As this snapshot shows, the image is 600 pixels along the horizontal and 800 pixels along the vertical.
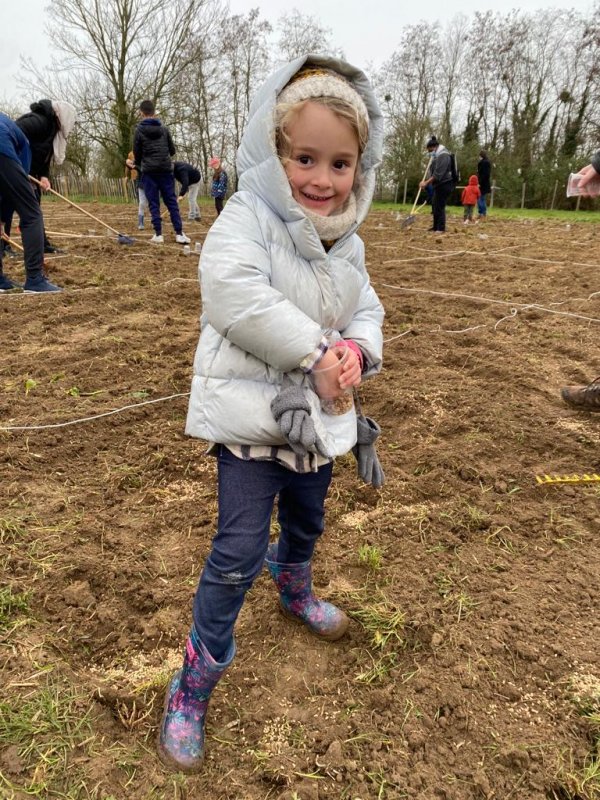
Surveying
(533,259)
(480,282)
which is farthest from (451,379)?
(533,259)

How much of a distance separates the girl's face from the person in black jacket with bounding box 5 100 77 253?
6.29 m

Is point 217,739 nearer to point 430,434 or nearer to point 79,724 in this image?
point 79,724

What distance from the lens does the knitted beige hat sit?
1359 millimetres

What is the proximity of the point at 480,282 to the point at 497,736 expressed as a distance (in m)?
6.33

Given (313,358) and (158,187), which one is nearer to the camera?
(313,358)

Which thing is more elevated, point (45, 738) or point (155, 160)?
point (155, 160)

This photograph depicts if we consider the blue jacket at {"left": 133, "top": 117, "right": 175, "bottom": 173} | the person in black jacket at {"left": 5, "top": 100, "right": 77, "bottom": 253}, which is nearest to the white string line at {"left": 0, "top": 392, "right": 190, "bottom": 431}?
the person in black jacket at {"left": 5, "top": 100, "right": 77, "bottom": 253}

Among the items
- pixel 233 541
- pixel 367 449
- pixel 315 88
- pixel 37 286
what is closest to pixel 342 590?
pixel 367 449

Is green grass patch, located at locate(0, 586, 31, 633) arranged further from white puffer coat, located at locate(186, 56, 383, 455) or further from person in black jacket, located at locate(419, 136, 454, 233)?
person in black jacket, located at locate(419, 136, 454, 233)

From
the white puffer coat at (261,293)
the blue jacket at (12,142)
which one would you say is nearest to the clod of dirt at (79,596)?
the white puffer coat at (261,293)

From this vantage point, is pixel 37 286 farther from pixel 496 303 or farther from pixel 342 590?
pixel 342 590

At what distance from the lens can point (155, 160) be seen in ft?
29.1

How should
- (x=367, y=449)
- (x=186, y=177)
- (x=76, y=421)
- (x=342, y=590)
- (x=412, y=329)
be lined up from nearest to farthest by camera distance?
(x=367, y=449) → (x=342, y=590) → (x=76, y=421) → (x=412, y=329) → (x=186, y=177)

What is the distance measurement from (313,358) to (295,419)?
0.16 m
